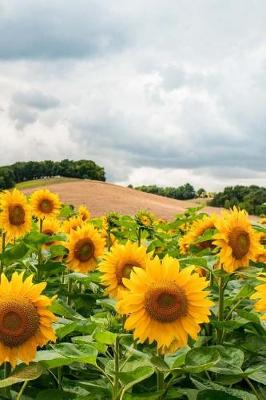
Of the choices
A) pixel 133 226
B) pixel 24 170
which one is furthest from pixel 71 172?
pixel 133 226

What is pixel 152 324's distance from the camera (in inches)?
117

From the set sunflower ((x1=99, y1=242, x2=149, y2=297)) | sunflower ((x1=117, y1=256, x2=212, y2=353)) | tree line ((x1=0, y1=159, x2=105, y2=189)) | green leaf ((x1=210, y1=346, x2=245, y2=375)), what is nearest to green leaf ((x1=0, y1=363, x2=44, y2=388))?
sunflower ((x1=117, y1=256, x2=212, y2=353))

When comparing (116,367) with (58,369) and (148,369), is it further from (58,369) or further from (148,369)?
(58,369)

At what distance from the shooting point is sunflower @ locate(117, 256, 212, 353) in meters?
2.95

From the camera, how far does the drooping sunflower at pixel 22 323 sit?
2.91m

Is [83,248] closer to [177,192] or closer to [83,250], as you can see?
[83,250]

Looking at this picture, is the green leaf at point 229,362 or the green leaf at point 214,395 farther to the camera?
the green leaf at point 229,362

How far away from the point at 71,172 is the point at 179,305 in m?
70.8

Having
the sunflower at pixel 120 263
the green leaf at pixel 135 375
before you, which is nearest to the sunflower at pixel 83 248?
the sunflower at pixel 120 263

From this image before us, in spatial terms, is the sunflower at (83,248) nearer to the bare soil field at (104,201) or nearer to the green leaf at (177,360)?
the green leaf at (177,360)

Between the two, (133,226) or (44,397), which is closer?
(44,397)

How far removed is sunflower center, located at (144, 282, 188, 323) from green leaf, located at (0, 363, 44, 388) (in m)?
0.55

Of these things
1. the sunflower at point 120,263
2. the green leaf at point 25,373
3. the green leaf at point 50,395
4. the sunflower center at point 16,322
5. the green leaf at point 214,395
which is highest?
the sunflower at point 120,263

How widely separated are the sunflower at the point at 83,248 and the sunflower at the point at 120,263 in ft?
4.45
